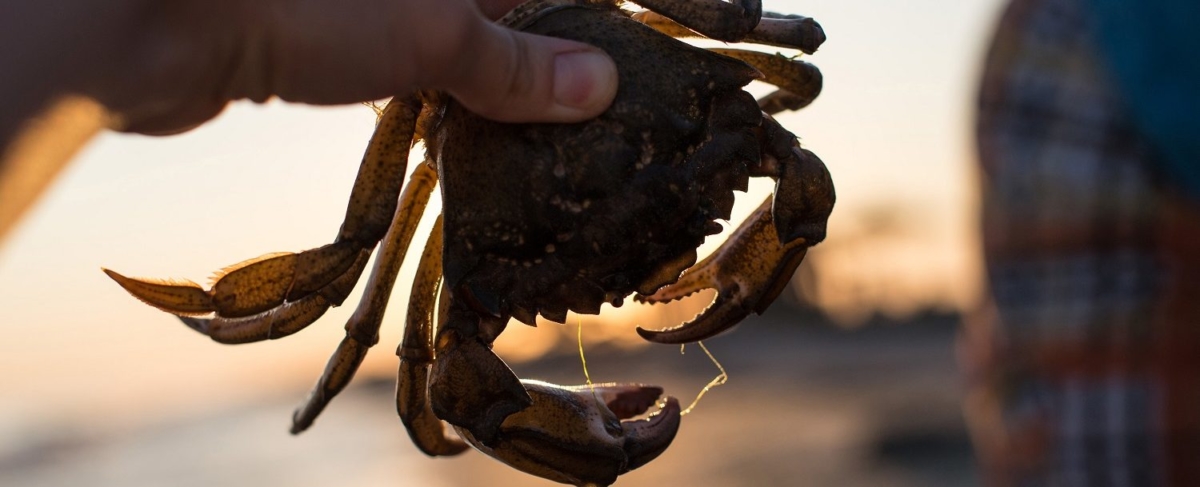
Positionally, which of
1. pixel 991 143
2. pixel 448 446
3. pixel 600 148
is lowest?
pixel 448 446

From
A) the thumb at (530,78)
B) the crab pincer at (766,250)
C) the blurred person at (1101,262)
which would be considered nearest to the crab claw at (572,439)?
the crab pincer at (766,250)

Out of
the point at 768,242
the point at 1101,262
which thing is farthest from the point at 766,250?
the point at 1101,262

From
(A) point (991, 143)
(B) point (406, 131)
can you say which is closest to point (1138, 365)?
(A) point (991, 143)

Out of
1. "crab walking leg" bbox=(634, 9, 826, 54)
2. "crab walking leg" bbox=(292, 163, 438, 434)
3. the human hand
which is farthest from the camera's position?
"crab walking leg" bbox=(292, 163, 438, 434)

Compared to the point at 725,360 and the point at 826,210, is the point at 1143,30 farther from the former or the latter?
the point at 725,360

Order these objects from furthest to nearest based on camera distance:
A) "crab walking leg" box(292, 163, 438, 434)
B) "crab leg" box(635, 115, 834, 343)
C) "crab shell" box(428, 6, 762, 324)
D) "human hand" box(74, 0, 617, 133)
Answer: "crab walking leg" box(292, 163, 438, 434) → "crab leg" box(635, 115, 834, 343) → "crab shell" box(428, 6, 762, 324) → "human hand" box(74, 0, 617, 133)

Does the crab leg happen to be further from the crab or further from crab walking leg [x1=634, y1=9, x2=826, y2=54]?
crab walking leg [x1=634, y1=9, x2=826, y2=54]

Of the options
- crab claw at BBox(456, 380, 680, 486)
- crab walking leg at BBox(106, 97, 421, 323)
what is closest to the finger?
crab walking leg at BBox(106, 97, 421, 323)
